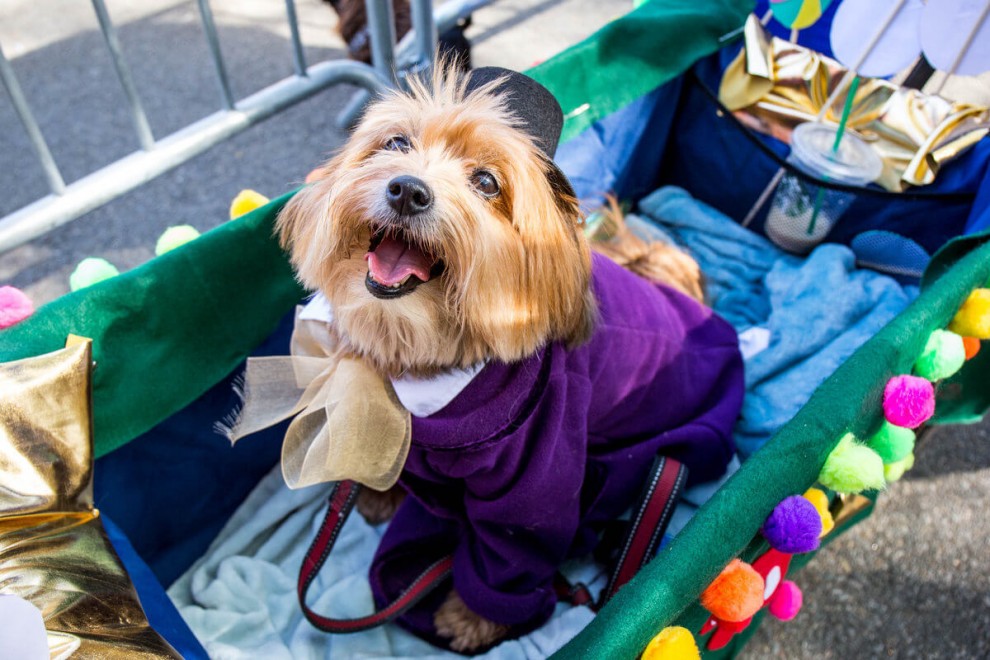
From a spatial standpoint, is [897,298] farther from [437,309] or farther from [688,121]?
[437,309]

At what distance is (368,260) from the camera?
115 centimetres

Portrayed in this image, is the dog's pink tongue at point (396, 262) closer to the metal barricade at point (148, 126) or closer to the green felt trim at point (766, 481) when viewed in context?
the metal barricade at point (148, 126)

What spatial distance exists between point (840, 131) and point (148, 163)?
1899 millimetres

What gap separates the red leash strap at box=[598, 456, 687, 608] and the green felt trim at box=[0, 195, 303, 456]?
3.05 ft

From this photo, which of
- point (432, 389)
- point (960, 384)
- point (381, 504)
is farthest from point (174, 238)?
point (960, 384)

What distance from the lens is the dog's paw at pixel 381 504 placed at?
180 cm

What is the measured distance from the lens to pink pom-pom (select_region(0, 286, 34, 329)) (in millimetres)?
1208

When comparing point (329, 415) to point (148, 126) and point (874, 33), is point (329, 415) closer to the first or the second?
point (148, 126)

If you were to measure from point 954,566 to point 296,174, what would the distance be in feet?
9.29

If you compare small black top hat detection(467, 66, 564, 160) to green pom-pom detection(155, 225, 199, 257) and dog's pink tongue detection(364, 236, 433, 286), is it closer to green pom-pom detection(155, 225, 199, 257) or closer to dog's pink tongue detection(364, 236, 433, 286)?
dog's pink tongue detection(364, 236, 433, 286)

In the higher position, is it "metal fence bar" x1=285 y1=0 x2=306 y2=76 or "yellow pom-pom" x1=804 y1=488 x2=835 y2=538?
"metal fence bar" x1=285 y1=0 x2=306 y2=76

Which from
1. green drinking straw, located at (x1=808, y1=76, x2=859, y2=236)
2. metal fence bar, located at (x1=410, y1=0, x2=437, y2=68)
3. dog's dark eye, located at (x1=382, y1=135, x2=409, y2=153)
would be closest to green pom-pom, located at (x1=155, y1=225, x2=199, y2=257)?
dog's dark eye, located at (x1=382, y1=135, x2=409, y2=153)

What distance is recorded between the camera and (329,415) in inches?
48.9

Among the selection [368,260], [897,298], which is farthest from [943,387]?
[368,260]
